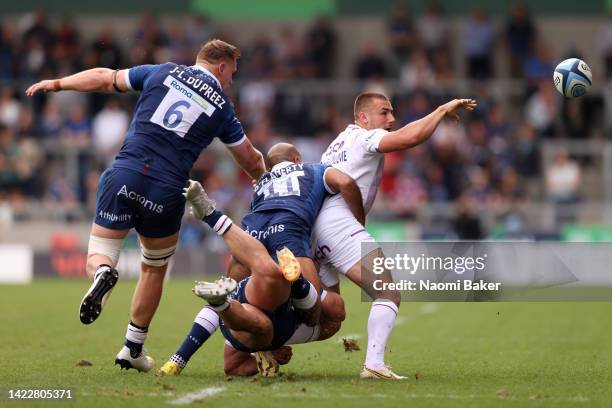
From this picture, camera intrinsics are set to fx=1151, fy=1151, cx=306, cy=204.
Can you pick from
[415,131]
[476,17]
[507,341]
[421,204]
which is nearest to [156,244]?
[415,131]

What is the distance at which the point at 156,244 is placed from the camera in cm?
943

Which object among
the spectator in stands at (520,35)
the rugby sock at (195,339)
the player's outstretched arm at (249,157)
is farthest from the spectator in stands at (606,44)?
the rugby sock at (195,339)

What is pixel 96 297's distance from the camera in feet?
27.7

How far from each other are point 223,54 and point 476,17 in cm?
1860

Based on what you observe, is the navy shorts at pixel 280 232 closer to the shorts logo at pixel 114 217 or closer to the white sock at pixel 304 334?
the white sock at pixel 304 334

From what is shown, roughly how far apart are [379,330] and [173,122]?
2.32 metres

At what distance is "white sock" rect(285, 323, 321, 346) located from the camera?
9.19m

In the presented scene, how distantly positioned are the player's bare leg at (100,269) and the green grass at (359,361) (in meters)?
0.56

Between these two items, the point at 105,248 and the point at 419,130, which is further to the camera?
the point at 105,248

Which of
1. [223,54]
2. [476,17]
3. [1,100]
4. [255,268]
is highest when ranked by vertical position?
[476,17]

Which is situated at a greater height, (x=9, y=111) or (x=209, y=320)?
(x=9, y=111)

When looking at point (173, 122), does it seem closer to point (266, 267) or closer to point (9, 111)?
point (266, 267)

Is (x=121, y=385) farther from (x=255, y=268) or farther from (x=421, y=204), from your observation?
(x=421, y=204)

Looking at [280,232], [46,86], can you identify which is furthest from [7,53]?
[280,232]
